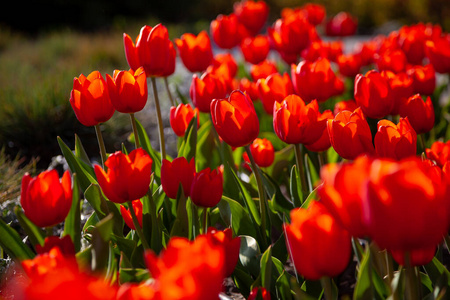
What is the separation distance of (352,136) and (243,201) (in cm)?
62

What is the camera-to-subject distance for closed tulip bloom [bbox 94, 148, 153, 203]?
4.17 ft

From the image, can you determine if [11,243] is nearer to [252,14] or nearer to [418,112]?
[418,112]

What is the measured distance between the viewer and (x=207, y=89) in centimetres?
189

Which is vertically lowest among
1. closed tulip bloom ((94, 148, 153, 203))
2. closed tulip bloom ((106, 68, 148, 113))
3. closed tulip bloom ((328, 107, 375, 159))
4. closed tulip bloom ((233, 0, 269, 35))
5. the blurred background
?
the blurred background

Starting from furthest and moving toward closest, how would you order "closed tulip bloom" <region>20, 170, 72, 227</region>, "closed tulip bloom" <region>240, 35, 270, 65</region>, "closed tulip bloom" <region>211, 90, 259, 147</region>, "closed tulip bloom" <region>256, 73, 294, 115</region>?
"closed tulip bloom" <region>240, 35, 270, 65</region>
"closed tulip bloom" <region>256, 73, 294, 115</region>
"closed tulip bloom" <region>211, 90, 259, 147</region>
"closed tulip bloom" <region>20, 170, 72, 227</region>

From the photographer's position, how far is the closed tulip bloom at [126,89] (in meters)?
1.51

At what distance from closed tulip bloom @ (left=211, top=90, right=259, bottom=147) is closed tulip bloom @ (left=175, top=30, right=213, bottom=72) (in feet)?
2.81

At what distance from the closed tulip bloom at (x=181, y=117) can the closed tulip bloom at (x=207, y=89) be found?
0.07m

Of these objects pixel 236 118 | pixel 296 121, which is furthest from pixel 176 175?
pixel 296 121

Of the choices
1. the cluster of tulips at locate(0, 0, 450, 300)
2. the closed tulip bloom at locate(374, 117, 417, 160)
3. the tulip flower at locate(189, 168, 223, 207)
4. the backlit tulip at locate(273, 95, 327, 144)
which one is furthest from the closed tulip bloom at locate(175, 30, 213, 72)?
the closed tulip bloom at locate(374, 117, 417, 160)

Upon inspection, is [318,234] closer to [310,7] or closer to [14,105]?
[14,105]

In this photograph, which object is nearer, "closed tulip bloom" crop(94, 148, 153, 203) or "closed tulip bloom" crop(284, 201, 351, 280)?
"closed tulip bloom" crop(284, 201, 351, 280)

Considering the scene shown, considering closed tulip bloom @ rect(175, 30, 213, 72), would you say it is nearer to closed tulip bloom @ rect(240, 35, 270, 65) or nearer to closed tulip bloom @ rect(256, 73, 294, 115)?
closed tulip bloom @ rect(256, 73, 294, 115)

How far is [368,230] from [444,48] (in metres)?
1.94
